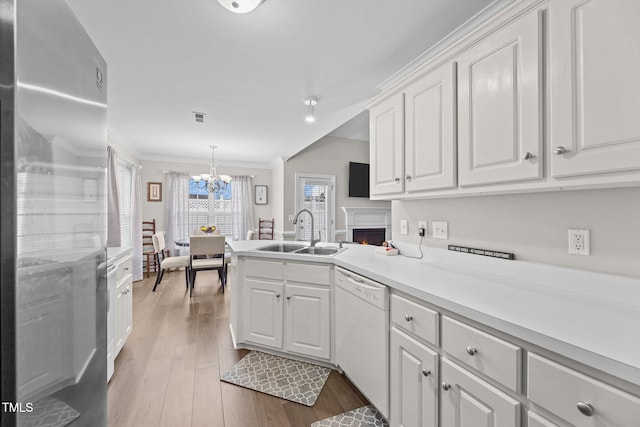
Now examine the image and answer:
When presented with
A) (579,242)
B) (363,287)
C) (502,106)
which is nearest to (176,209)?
(363,287)

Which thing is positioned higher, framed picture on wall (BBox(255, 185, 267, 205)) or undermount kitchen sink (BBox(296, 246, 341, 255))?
framed picture on wall (BBox(255, 185, 267, 205))

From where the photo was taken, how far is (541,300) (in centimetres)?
109

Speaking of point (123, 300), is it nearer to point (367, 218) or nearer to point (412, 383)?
point (412, 383)

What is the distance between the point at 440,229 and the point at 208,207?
5195mm

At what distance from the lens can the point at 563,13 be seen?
3.38 feet

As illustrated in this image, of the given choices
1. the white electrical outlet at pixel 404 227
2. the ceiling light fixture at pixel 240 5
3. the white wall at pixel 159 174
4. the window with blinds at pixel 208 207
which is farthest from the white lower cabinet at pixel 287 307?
the white wall at pixel 159 174

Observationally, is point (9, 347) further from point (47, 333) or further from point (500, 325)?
point (500, 325)

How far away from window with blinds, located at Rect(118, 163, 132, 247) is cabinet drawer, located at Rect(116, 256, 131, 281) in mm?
2611

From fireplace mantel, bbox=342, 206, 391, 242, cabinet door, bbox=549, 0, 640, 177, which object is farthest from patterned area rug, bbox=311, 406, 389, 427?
fireplace mantel, bbox=342, 206, 391, 242

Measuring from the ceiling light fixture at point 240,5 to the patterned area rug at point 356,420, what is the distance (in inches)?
92.9

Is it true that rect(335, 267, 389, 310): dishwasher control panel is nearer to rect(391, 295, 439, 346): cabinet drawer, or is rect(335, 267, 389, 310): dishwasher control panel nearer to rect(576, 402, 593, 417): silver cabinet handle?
rect(391, 295, 439, 346): cabinet drawer

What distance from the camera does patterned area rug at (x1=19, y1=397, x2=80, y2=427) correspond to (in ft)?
1.61

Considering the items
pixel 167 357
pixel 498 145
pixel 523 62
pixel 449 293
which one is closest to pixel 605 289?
pixel 449 293

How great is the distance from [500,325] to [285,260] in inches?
60.0
